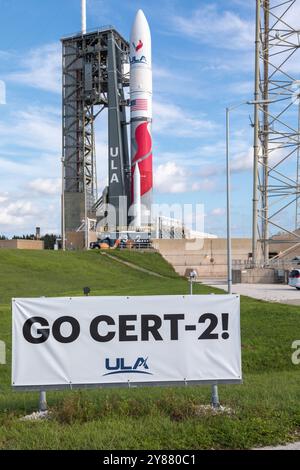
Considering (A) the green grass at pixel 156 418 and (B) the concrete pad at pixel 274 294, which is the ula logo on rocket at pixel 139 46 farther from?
(A) the green grass at pixel 156 418

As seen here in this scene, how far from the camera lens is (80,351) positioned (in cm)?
637

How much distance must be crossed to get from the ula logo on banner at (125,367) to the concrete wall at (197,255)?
63190 mm

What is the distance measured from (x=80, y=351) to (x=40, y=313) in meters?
0.67

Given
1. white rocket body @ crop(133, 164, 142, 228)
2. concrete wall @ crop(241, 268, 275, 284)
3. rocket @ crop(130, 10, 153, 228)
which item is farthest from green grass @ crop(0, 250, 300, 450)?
rocket @ crop(130, 10, 153, 228)

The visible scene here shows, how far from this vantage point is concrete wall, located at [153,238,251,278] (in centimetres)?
7050

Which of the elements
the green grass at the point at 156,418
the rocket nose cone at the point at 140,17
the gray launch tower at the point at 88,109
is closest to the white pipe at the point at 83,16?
the gray launch tower at the point at 88,109

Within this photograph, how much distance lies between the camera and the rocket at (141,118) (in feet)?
239

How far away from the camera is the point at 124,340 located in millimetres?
6441

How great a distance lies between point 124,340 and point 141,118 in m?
69.9

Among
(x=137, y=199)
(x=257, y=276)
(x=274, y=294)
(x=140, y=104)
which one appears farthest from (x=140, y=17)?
(x=274, y=294)

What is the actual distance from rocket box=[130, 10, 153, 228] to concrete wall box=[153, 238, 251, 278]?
6090 mm

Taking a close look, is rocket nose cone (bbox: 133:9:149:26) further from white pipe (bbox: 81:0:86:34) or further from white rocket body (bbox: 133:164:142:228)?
white rocket body (bbox: 133:164:142:228)

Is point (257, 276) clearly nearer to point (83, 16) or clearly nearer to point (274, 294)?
point (274, 294)
